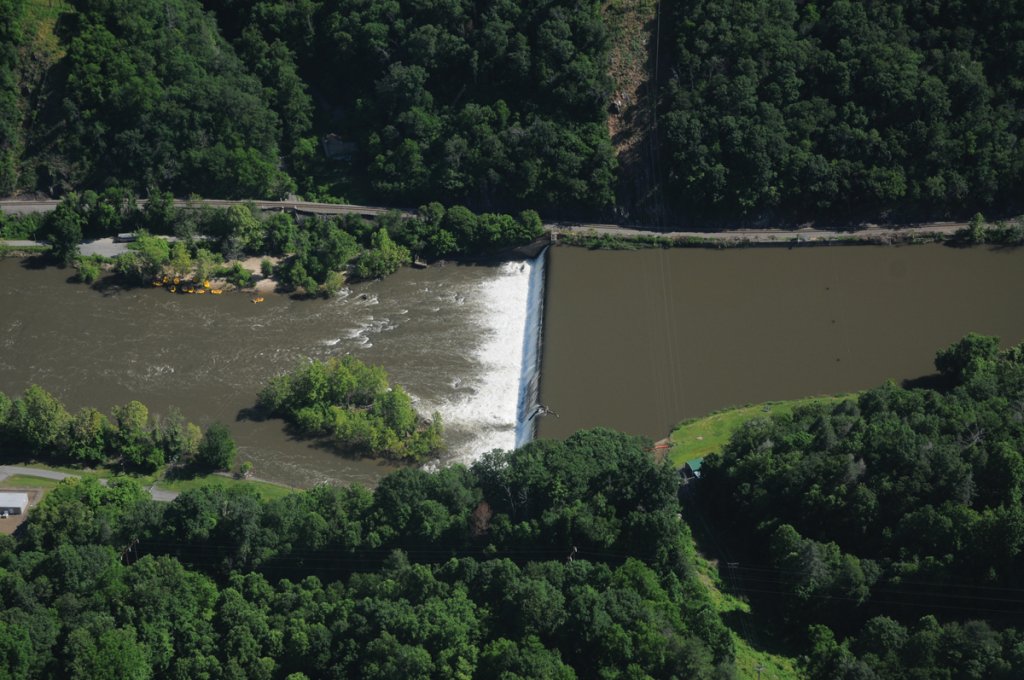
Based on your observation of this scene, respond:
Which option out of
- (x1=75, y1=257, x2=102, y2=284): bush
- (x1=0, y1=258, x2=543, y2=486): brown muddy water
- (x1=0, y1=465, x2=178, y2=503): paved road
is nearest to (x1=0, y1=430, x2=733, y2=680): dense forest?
(x1=0, y1=465, x2=178, y2=503): paved road

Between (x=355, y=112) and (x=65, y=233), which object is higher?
(x=355, y=112)

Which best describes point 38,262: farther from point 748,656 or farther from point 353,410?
point 748,656

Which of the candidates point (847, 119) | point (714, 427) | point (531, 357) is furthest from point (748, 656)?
point (847, 119)

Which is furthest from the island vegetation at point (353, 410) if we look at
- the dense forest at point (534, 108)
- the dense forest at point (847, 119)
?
the dense forest at point (847, 119)

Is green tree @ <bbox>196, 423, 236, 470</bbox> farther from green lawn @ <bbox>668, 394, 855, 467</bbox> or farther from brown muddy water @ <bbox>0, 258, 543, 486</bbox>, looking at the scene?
green lawn @ <bbox>668, 394, 855, 467</bbox>

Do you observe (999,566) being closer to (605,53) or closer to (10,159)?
(605,53)

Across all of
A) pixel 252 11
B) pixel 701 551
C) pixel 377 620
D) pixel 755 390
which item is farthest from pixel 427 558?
pixel 252 11
